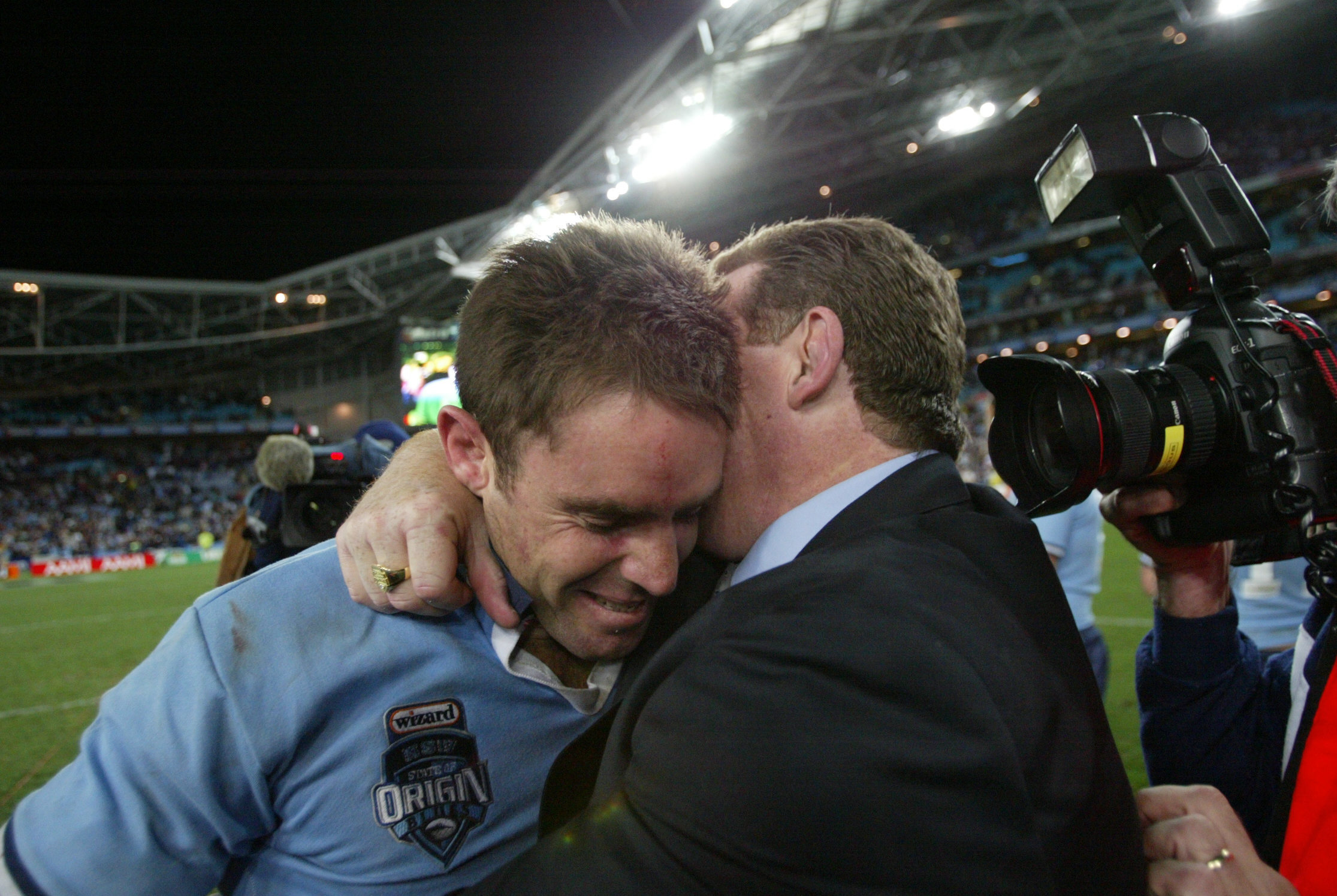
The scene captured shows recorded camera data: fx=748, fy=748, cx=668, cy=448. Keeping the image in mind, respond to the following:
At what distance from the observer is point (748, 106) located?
20.3 meters

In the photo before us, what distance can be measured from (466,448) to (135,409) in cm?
4224

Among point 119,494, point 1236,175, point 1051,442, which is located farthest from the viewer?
point 119,494

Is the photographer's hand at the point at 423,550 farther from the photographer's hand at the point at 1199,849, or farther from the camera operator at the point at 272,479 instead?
the camera operator at the point at 272,479

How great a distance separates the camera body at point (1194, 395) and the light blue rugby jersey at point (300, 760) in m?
1.14

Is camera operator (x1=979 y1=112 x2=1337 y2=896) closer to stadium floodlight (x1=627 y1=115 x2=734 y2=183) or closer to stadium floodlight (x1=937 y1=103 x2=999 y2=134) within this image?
stadium floodlight (x1=627 y1=115 x2=734 y2=183)

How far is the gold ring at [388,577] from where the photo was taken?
4.09 ft

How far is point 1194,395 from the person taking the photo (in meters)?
1.52

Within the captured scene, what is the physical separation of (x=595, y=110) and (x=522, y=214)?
541 cm

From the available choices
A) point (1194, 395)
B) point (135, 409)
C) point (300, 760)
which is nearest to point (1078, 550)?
point (1194, 395)

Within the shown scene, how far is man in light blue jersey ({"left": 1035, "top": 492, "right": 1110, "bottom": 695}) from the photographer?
359 centimetres

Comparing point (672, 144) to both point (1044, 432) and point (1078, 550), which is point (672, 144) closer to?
point (1078, 550)

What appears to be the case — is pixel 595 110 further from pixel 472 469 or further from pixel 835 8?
pixel 472 469

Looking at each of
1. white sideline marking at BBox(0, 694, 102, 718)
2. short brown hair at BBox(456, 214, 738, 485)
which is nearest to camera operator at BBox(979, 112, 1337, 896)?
short brown hair at BBox(456, 214, 738, 485)

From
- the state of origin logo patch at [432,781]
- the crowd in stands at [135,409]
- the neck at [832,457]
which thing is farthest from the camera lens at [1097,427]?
the crowd in stands at [135,409]
